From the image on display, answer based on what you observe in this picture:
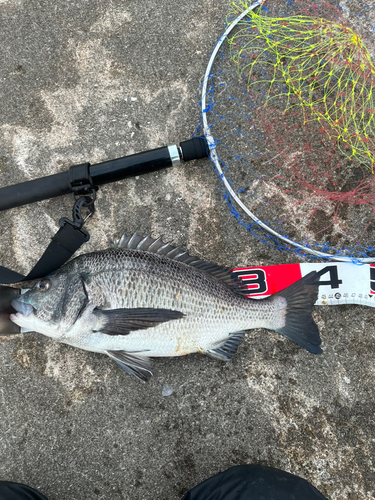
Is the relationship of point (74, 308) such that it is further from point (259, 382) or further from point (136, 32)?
point (136, 32)

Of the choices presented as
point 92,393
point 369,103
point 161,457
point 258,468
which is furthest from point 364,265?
point 92,393

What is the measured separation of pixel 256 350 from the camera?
254 centimetres

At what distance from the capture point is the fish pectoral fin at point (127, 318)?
2164mm

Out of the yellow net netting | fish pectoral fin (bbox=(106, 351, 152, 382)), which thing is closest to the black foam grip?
the yellow net netting

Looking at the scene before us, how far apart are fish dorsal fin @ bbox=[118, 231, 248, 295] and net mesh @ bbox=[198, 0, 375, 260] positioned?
18.0 inches

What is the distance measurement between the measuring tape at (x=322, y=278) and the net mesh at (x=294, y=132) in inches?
5.8

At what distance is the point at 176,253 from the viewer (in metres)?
2.40

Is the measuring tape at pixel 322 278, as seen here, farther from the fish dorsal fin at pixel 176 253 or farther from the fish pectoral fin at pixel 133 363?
the fish pectoral fin at pixel 133 363

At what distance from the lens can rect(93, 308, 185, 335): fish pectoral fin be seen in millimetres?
2164

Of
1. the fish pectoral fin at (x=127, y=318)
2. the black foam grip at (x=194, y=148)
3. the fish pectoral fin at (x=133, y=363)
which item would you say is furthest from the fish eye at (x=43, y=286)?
the black foam grip at (x=194, y=148)

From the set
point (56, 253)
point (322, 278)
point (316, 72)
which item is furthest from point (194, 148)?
point (322, 278)

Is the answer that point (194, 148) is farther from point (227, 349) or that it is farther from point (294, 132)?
point (227, 349)

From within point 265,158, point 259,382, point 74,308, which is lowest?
point 259,382

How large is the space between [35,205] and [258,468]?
252 centimetres
